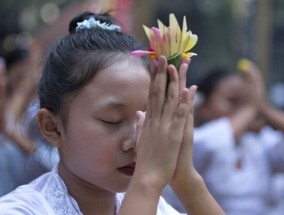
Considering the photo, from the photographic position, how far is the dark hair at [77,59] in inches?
76.5

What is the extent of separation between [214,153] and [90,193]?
2431mm

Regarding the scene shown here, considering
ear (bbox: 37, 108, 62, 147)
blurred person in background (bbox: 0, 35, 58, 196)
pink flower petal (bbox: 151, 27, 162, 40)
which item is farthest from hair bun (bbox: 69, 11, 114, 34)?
blurred person in background (bbox: 0, 35, 58, 196)

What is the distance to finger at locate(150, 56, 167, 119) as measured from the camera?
164 centimetres

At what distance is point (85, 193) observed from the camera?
196cm

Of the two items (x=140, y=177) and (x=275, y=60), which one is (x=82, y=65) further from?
(x=275, y=60)

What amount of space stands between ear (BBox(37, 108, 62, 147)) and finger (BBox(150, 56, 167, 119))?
1.35 ft

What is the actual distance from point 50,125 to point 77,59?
189mm

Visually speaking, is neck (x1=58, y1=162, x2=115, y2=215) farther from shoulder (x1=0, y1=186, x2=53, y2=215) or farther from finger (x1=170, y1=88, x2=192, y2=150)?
finger (x1=170, y1=88, x2=192, y2=150)

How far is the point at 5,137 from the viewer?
4.29 metres

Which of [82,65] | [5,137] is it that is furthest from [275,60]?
[82,65]

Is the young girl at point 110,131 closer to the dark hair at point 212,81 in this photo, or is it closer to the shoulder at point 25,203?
the shoulder at point 25,203

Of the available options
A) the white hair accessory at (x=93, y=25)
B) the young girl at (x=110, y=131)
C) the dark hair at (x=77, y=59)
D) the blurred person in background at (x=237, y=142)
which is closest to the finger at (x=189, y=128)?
the young girl at (x=110, y=131)

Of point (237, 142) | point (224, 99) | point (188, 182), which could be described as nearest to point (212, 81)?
point (224, 99)

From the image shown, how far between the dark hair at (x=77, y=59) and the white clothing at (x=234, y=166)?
231 cm
